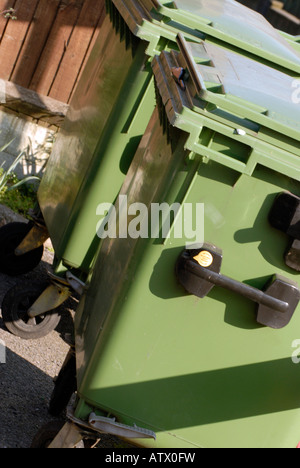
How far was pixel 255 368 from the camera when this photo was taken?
3373mm

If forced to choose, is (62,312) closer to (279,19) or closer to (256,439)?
(256,439)

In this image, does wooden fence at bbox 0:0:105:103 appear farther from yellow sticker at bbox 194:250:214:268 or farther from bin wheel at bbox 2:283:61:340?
yellow sticker at bbox 194:250:214:268

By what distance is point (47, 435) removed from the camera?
3.74 m

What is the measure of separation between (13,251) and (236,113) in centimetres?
285

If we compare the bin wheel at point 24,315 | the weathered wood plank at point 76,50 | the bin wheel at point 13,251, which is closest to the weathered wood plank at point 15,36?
the weathered wood plank at point 76,50

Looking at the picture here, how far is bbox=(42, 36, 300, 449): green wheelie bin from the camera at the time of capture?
3203mm

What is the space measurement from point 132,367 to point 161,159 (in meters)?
0.82

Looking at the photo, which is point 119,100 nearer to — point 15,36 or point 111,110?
point 111,110

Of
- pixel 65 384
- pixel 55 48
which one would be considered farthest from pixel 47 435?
pixel 55 48

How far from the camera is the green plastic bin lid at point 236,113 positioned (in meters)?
3.15

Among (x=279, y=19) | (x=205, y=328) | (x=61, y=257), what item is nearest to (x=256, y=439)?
(x=205, y=328)

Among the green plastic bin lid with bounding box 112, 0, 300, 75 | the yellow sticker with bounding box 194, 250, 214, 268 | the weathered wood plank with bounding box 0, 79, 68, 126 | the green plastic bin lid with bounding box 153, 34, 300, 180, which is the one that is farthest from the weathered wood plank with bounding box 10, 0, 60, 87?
the yellow sticker with bounding box 194, 250, 214, 268

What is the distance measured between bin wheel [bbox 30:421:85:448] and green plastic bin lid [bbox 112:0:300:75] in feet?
6.09

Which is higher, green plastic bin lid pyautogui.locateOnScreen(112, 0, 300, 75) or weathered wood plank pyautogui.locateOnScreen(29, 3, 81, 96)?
green plastic bin lid pyautogui.locateOnScreen(112, 0, 300, 75)
